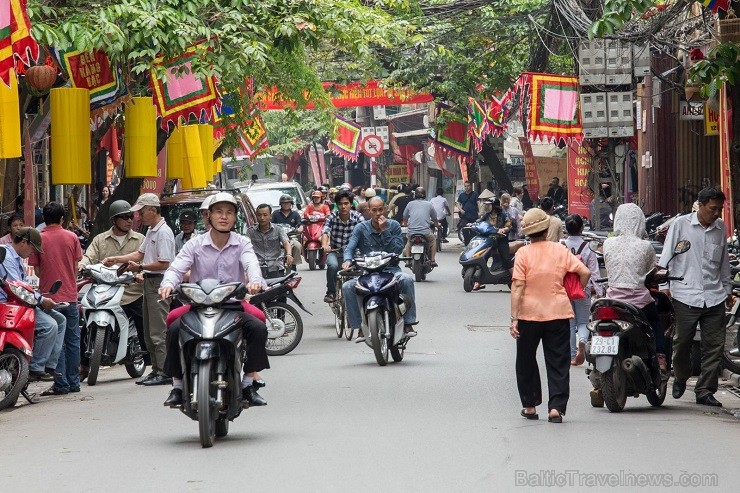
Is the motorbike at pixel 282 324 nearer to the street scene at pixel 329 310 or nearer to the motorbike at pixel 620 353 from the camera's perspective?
the street scene at pixel 329 310

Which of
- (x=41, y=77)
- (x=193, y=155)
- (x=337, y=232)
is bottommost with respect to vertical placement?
(x=337, y=232)

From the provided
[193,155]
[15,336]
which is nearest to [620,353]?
[15,336]

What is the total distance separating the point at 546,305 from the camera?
9523 mm

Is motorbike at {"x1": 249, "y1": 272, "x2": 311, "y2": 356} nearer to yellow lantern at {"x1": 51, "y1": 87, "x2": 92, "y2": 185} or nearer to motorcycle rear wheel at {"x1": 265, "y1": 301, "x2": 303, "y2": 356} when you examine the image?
motorcycle rear wheel at {"x1": 265, "y1": 301, "x2": 303, "y2": 356}

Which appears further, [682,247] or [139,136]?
[139,136]

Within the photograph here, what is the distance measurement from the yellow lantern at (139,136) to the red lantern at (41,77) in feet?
4.65

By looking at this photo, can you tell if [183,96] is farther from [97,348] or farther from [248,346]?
[248,346]

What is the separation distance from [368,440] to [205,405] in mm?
1145

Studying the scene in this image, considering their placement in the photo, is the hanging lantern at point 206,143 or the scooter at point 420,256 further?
the scooter at point 420,256

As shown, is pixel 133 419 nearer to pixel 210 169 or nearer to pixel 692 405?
pixel 692 405

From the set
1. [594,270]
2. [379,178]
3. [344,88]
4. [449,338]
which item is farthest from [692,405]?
[379,178]

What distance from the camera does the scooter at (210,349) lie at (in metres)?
8.35

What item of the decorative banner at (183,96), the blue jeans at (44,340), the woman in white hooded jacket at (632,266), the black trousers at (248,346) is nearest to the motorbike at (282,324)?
the blue jeans at (44,340)

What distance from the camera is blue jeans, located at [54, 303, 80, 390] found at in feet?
39.7
